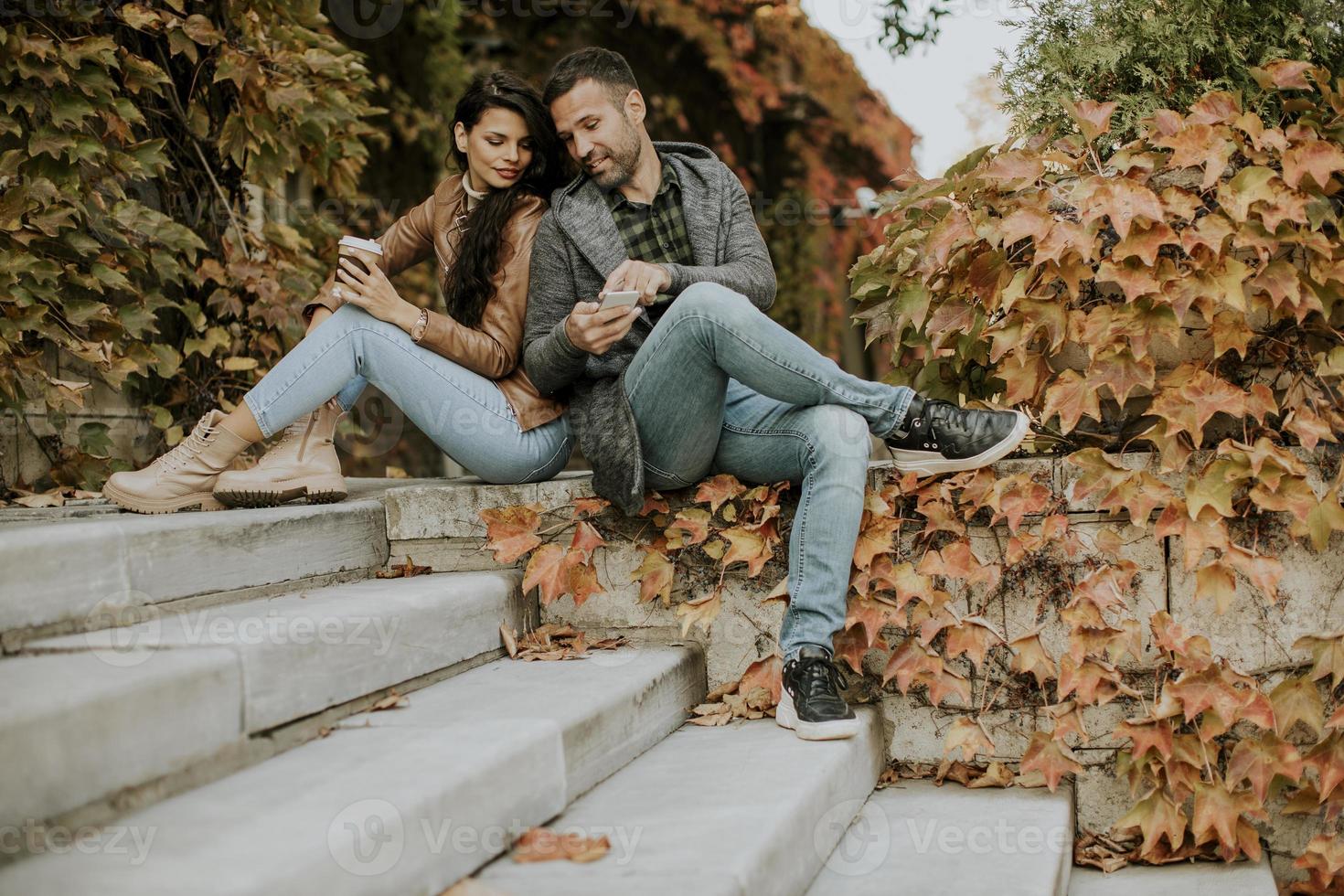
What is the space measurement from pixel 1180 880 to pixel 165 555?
213 cm

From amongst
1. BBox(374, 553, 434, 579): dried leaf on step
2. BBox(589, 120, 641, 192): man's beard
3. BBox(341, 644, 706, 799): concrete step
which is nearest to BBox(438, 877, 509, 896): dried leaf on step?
BBox(341, 644, 706, 799): concrete step

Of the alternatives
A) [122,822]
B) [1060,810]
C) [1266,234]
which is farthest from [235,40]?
[1060,810]

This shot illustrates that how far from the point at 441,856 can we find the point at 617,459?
3.51ft

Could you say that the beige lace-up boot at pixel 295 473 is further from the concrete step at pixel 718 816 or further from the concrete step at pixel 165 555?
the concrete step at pixel 718 816

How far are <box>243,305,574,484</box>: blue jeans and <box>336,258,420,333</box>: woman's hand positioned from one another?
35 mm

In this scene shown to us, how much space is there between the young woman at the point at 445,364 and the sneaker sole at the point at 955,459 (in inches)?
34.8

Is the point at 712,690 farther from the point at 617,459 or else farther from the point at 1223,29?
the point at 1223,29

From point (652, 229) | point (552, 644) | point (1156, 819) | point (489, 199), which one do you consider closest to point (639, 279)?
point (652, 229)

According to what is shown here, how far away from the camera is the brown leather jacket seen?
2.71 meters

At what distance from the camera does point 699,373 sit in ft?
7.92

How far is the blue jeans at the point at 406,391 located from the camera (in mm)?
2584

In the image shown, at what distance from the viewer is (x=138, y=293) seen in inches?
130

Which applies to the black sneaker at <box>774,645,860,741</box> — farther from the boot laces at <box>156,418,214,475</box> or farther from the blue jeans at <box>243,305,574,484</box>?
the boot laces at <box>156,418,214,475</box>

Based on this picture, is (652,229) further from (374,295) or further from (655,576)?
(655,576)
